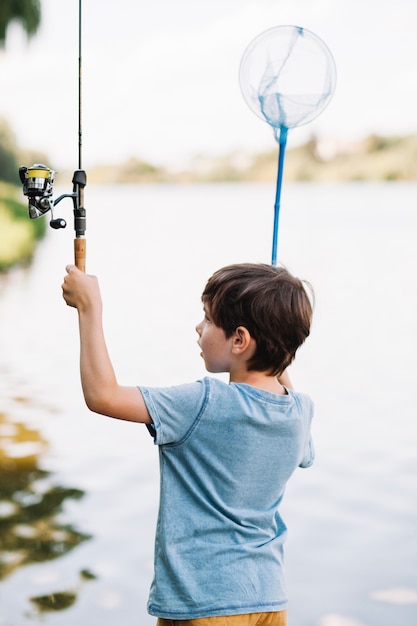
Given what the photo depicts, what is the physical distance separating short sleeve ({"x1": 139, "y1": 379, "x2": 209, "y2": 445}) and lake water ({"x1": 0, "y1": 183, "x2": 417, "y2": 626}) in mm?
1593

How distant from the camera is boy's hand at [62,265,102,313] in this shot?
141 centimetres

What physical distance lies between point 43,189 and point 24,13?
10202 millimetres

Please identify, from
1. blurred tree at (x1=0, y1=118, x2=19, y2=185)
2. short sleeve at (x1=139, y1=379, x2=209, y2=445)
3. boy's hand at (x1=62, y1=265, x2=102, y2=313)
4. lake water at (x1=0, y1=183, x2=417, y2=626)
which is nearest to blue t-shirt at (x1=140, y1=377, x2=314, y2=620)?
short sleeve at (x1=139, y1=379, x2=209, y2=445)

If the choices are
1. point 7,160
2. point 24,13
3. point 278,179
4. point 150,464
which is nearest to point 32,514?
point 150,464

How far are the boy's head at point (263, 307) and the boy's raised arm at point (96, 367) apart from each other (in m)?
0.19

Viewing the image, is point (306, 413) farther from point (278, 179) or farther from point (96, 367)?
point (278, 179)

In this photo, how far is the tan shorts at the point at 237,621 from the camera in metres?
1.44

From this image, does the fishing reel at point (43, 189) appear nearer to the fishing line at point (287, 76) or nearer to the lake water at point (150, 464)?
the fishing line at point (287, 76)

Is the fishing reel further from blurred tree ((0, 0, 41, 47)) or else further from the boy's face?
blurred tree ((0, 0, 41, 47))

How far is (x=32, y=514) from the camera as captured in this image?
3.59 m

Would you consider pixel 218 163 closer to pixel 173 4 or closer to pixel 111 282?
pixel 173 4

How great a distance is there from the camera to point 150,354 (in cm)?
692

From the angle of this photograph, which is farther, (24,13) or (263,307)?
(24,13)

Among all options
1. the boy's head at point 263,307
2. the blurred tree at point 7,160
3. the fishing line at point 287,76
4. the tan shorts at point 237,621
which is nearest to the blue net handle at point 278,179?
the fishing line at point 287,76
